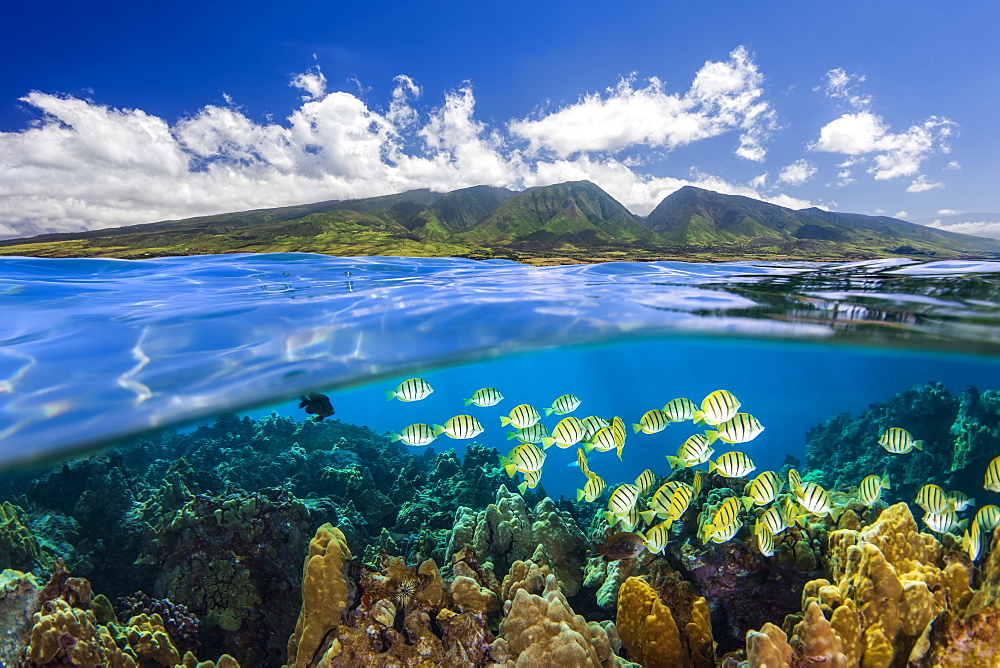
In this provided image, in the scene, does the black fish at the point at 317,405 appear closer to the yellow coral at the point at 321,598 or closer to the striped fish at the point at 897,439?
the yellow coral at the point at 321,598

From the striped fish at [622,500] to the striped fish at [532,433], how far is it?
167cm

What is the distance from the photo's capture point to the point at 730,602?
5.61 metres

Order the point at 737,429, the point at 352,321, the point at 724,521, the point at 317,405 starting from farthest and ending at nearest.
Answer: the point at 352,321 → the point at 317,405 → the point at 737,429 → the point at 724,521

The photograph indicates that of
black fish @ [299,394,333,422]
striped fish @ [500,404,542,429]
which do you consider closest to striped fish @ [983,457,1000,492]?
striped fish @ [500,404,542,429]

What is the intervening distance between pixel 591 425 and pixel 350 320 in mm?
7575

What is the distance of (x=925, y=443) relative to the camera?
13297 millimetres

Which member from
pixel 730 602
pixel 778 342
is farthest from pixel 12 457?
pixel 778 342

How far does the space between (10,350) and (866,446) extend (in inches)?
931

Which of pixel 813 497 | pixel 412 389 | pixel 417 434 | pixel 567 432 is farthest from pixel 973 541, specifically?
pixel 412 389

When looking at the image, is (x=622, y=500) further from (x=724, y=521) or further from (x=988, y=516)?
(x=988, y=516)

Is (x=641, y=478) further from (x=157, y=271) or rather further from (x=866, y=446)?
(x=157, y=271)

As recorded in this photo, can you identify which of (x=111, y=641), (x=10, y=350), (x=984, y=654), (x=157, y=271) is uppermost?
(x=157, y=271)

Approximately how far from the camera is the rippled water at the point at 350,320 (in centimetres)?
870

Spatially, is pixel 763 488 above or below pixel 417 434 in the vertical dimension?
below
